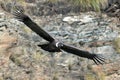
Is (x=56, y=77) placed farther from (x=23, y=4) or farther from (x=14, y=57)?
(x=23, y=4)

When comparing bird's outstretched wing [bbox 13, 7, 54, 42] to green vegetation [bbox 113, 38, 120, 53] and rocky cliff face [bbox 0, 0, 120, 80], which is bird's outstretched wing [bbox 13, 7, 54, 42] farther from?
green vegetation [bbox 113, 38, 120, 53]

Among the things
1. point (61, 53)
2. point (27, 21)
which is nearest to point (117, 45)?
point (61, 53)

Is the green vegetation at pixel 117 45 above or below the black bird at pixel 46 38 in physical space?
below

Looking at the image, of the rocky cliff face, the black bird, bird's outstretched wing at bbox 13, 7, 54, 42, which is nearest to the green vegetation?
the rocky cliff face

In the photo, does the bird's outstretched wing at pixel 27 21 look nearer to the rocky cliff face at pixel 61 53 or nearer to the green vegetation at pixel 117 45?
the rocky cliff face at pixel 61 53

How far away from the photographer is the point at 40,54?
685cm

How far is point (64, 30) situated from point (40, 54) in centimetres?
68

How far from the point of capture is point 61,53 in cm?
709

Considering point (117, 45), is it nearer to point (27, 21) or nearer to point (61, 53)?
point (61, 53)

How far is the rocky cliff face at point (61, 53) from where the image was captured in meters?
6.59

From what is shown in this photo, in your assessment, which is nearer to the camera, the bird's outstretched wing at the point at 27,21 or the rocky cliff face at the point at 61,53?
the bird's outstretched wing at the point at 27,21

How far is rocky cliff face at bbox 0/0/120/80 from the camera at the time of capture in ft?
21.6

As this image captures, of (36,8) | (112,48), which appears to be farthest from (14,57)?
(112,48)

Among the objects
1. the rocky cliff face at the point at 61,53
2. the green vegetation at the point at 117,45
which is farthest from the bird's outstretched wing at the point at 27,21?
the green vegetation at the point at 117,45
